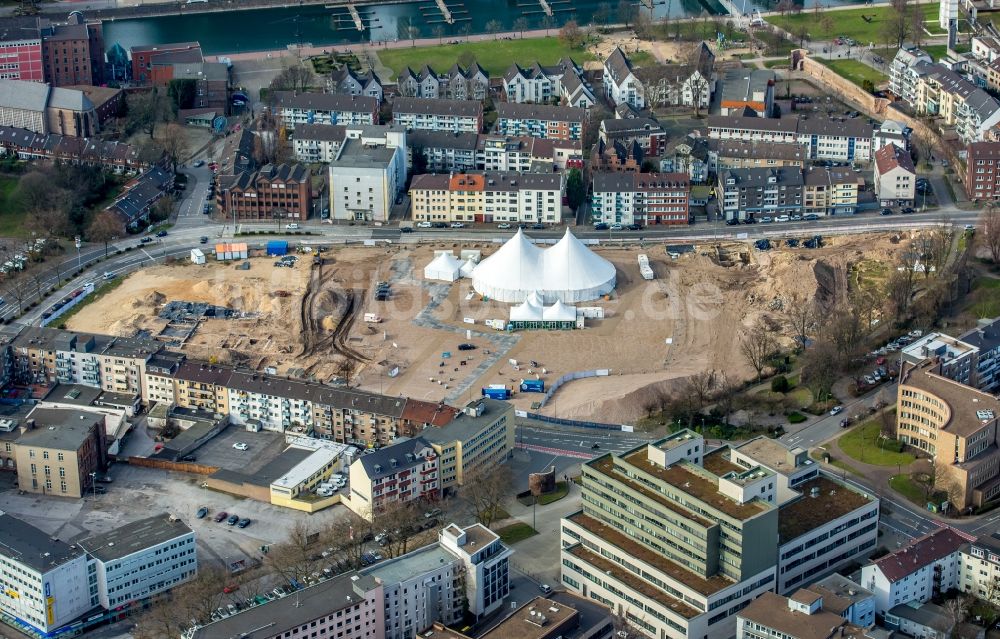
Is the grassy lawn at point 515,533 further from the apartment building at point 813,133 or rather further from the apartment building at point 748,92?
the apartment building at point 748,92

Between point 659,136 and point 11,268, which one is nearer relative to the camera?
point 11,268

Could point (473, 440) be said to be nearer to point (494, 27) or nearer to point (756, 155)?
point (756, 155)

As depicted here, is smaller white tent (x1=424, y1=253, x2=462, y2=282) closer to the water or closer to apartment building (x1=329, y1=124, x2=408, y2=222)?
apartment building (x1=329, y1=124, x2=408, y2=222)

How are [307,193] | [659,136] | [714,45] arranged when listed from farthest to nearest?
[714,45] → [659,136] → [307,193]

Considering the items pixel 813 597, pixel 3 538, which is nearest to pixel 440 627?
pixel 813 597

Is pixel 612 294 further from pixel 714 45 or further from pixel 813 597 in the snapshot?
pixel 714 45

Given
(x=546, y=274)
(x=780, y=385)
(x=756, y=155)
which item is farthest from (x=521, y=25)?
(x=780, y=385)

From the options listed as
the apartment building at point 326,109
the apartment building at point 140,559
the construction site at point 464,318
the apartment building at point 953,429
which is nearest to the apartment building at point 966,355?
the apartment building at point 953,429

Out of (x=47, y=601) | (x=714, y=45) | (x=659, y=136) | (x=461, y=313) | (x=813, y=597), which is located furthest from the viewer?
(x=714, y=45)

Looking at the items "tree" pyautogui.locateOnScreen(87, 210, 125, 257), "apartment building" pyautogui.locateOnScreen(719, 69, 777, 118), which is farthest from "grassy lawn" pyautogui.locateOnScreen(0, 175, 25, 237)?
"apartment building" pyautogui.locateOnScreen(719, 69, 777, 118)
